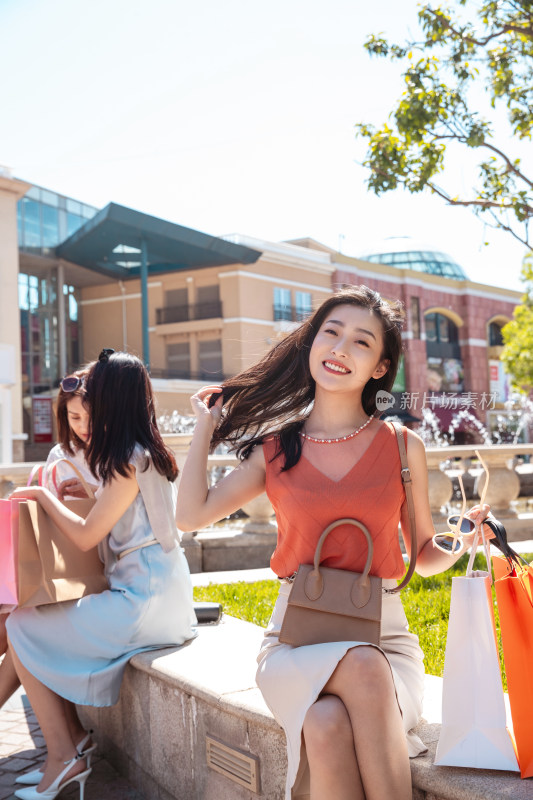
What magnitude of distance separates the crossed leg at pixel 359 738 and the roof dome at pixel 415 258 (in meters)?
43.8

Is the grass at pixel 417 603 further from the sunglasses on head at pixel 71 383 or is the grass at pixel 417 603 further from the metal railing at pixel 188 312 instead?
the metal railing at pixel 188 312

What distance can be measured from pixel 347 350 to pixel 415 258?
45.0 m

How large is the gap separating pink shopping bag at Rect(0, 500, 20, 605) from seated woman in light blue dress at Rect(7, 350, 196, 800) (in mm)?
102

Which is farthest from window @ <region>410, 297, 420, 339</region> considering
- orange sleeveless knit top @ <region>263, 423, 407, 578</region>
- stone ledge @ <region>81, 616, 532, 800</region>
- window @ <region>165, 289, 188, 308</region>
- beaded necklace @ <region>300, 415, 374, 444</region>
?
orange sleeveless knit top @ <region>263, 423, 407, 578</region>

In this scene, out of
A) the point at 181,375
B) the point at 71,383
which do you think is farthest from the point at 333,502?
the point at 181,375

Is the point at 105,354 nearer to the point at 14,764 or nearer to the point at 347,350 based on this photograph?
the point at 347,350

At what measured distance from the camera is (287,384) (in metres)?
2.93

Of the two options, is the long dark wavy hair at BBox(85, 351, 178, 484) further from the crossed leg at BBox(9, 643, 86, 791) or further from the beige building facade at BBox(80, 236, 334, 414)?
the beige building facade at BBox(80, 236, 334, 414)

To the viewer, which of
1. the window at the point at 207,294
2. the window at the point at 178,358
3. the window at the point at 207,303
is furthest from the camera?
the window at the point at 178,358

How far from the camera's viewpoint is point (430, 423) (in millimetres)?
38719

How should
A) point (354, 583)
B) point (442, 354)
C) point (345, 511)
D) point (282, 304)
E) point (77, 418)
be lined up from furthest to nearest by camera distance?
point (442, 354) → point (282, 304) → point (77, 418) → point (345, 511) → point (354, 583)

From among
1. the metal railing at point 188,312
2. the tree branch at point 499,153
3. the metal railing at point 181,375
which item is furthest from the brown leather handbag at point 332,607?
the metal railing at point 188,312

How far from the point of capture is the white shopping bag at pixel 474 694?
2.04 metres

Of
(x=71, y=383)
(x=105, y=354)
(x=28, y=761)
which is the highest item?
(x=105, y=354)
